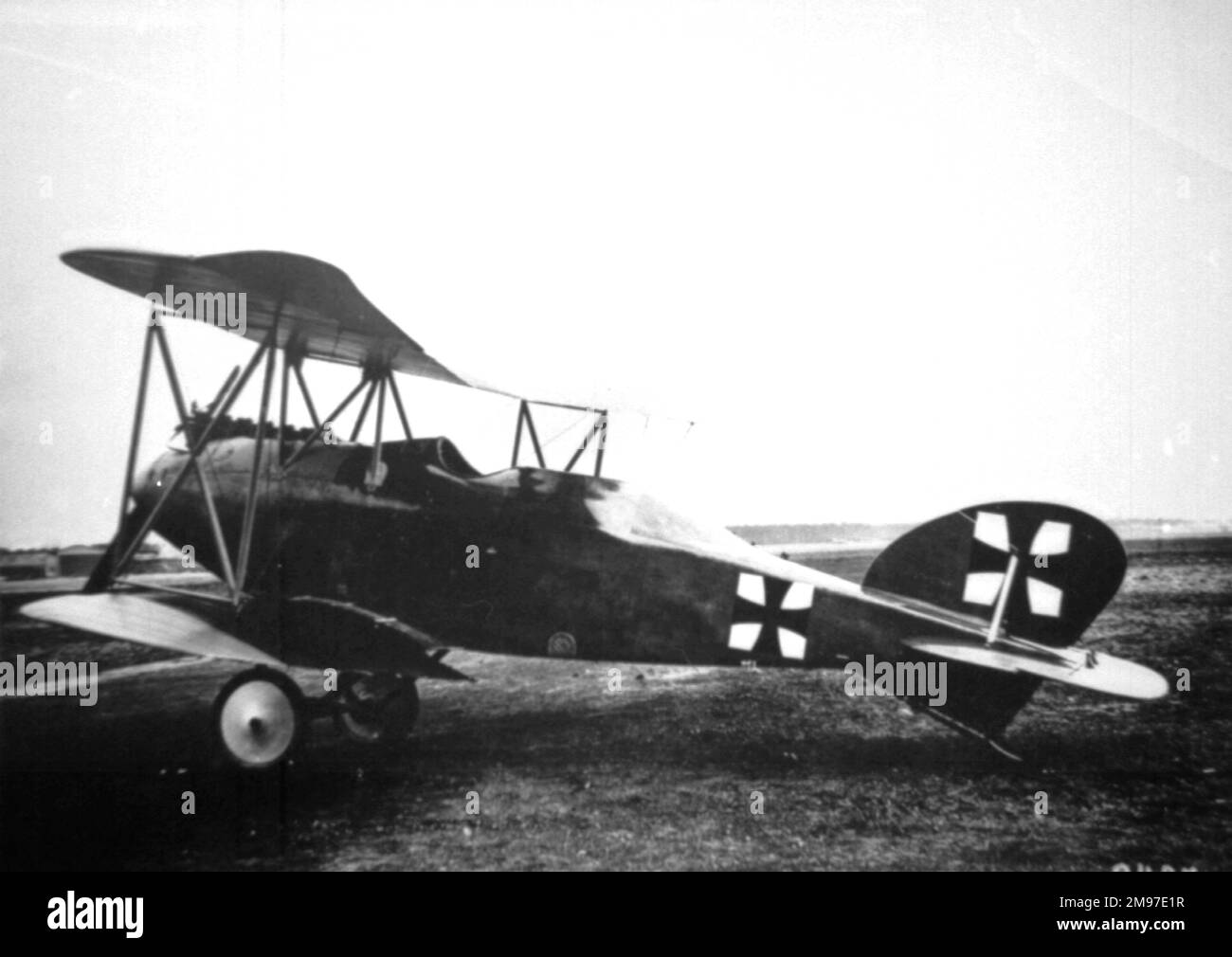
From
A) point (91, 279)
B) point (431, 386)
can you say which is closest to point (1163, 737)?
point (431, 386)

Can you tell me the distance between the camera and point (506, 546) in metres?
3.25

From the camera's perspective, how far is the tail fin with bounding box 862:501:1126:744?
119 inches

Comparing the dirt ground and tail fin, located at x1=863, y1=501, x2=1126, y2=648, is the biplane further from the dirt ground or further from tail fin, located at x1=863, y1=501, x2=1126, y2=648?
the dirt ground

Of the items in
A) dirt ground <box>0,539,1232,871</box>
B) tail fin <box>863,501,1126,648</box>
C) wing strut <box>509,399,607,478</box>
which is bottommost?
dirt ground <box>0,539,1232,871</box>

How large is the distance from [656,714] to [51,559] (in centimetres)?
260

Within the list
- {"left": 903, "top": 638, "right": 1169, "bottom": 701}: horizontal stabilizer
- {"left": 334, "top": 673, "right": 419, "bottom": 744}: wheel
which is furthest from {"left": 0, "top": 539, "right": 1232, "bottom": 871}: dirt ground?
{"left": 903, "top": 638, "right": 1169, "bottom": 701}: horizontal stabilizer

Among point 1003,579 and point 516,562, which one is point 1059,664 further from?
point 516,562

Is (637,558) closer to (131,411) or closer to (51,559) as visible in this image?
(131,411)

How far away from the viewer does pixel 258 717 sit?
3.04 metres

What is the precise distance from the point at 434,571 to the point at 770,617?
1.37 m

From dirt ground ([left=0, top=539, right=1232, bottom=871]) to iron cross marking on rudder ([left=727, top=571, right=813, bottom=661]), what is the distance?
285 millimetres

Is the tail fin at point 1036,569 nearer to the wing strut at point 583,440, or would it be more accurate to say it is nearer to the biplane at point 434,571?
the biplane at point 434,571

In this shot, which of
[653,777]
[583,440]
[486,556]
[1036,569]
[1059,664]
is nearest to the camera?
[1059,664]

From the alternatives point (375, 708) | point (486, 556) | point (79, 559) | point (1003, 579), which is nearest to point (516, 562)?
point (486, 556)
